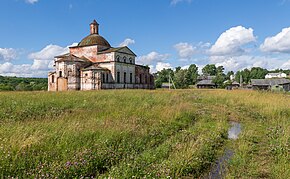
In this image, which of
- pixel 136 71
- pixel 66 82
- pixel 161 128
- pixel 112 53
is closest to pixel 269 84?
pixel 136 71

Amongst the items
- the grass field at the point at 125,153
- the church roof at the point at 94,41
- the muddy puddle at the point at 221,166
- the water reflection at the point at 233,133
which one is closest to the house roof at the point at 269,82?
the church roof at the point at 94,41

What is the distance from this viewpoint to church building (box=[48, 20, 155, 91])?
35500mm

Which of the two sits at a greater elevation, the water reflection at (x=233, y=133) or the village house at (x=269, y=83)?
the village house at (x=269, y=83)

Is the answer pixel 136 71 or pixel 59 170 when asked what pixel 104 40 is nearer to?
pixel 136 71

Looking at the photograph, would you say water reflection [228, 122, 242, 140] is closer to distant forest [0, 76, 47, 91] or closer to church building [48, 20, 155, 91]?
church building [48, 20, 155, 91]

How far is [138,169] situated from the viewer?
431 cm

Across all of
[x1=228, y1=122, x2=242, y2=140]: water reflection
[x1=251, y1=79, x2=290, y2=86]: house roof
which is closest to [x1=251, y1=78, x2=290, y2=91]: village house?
[x1=251, y1=79, x2=290, y2=86]: house roof

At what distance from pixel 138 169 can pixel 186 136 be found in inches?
127

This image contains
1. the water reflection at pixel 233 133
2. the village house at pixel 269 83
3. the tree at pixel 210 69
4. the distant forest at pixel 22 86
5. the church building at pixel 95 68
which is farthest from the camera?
the tree at pixel 210 69

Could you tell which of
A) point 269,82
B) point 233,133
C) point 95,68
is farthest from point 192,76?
point 233,133

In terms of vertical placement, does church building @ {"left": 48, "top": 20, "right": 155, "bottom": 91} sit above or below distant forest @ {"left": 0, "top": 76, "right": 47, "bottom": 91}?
above

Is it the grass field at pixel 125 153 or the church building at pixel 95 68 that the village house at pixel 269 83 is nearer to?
the church building at pixel 95 68

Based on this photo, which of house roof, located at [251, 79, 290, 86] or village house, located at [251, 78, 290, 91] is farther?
house roof, located at [251, 79, 290, 86]

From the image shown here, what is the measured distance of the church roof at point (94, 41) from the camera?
40516 millimetres
